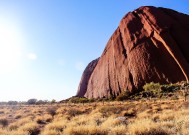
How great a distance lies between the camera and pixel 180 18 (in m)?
80.2

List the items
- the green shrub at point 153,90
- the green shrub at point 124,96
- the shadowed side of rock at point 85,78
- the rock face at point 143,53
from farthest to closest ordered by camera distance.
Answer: the shadowed side of rock at point 85,78, the rock face at point 143,53, the green shrub at point 124,96, the green shrub at point 153,90

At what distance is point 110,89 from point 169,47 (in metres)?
17.5

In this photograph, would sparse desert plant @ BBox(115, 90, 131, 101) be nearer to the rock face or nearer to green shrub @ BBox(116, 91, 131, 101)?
green shrub @ BBox(116, 91, 131, 101)

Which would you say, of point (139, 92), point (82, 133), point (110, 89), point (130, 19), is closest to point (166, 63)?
point (139, 92)

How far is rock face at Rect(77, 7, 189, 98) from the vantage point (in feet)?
218

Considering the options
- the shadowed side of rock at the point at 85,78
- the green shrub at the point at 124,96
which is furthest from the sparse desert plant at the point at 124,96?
the shadowed side of rock at the point at 85,78

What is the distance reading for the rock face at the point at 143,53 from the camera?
6631 centimetres

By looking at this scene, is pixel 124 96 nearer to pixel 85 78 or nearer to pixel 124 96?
pixel 124 96

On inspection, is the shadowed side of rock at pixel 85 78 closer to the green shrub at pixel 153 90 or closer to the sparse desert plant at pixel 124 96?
the sparse desert plant at pixel 124 96

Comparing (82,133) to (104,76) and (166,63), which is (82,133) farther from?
(104,76)

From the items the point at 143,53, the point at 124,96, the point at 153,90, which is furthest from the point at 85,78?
the point at 153,90

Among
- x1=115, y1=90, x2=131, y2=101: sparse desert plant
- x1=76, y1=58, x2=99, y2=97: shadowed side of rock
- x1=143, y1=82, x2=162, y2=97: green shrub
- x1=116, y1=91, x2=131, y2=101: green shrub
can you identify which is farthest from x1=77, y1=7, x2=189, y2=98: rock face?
x1=76, y1=58, x2=99, y2=97: shadowed side of rock

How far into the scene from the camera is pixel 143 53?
7094 centimetres

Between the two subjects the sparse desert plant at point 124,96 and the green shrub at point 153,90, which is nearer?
the green shrub at point 153,90
